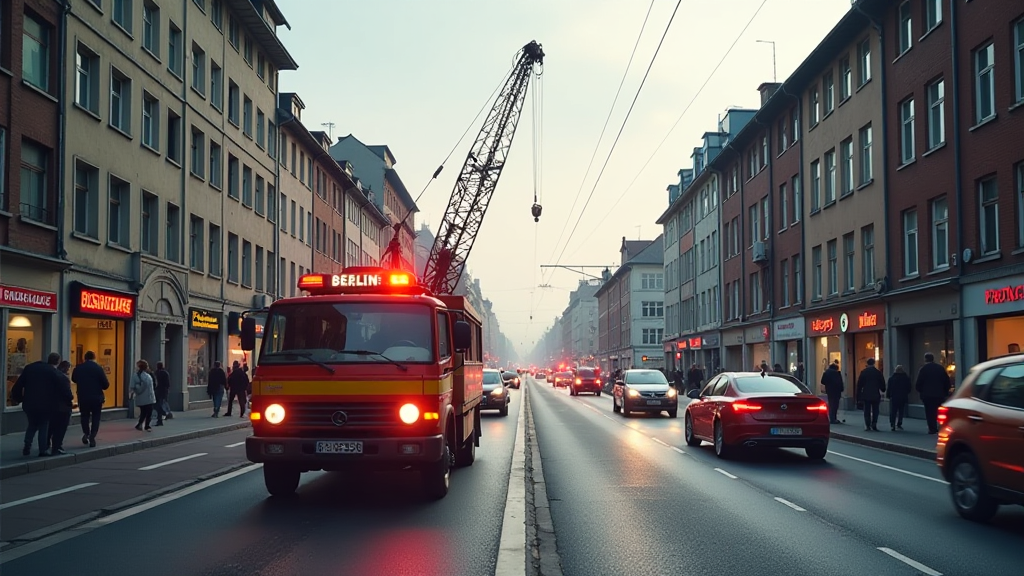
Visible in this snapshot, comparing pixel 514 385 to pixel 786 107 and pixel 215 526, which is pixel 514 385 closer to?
pixel 786 107

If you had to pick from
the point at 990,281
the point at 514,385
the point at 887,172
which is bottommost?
the point at 514,385

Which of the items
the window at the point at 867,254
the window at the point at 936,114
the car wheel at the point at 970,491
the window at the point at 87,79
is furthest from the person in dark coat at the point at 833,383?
the window at the point at 87,79

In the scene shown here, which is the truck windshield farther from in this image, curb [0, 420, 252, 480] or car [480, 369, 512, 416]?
car [480, 369, 512, 416]

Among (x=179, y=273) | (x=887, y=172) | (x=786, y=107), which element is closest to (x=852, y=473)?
(x=887, y=172)

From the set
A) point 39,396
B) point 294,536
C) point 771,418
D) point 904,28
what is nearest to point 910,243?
point 904,28

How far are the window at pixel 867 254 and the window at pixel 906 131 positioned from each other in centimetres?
316

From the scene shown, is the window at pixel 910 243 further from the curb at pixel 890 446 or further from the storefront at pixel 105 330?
the storefront at pixel 105 330

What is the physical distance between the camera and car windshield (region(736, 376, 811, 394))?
15.8 meters

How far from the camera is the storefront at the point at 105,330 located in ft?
76.3

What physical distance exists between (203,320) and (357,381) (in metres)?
24.7

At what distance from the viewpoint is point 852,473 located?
13773 millimetres

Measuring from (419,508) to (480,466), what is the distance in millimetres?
4465

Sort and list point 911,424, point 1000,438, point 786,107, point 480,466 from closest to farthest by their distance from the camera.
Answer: point 1000,438, point 480,466, point 911,424, point 786,107

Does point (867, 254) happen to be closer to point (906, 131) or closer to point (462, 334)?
point (906, 131)
